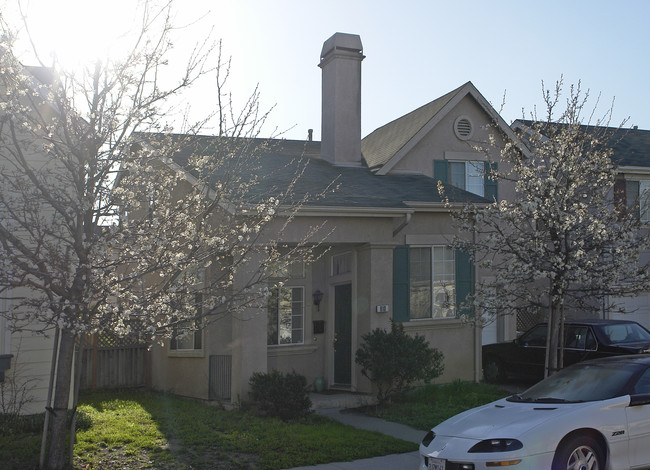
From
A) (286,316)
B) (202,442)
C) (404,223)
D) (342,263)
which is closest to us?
(202,442)

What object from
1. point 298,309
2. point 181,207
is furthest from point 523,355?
point 181,207

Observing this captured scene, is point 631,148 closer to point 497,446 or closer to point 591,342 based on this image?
point 591,342

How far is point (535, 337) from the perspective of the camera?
14.8 meters

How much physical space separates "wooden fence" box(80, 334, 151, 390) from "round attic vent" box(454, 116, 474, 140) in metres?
9.95

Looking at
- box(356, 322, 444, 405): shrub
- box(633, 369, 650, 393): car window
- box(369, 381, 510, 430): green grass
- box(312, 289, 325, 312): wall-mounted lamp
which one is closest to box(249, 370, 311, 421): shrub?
box(369, 381, 510, 430): green grass

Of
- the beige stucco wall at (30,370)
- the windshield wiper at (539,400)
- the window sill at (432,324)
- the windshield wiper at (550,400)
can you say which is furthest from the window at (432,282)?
the beige stucco wall at (30,370)

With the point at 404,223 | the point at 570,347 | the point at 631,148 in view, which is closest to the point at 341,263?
the point at 404,223

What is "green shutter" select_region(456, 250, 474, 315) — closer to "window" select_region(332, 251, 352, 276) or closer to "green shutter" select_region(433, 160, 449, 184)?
"window" select_region(332, 251, 352, 276)

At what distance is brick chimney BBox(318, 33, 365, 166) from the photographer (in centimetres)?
1664

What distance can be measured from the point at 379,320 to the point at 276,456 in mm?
4907

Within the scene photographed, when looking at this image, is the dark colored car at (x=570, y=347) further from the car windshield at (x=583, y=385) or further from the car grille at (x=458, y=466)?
the car grille at (x=458, y=466)

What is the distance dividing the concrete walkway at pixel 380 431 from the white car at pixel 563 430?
3.55 feet

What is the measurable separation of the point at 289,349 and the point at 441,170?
7.23m

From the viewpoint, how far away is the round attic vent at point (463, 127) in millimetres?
18062
